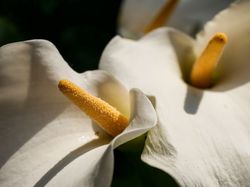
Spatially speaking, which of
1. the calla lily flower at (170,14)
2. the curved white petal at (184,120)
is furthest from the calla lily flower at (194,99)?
the calla lily flower at (170,14)

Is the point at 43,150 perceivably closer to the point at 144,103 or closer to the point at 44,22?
the point at 144,103

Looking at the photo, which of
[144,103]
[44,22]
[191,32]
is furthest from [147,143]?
[44,22]

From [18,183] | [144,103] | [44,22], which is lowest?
[44,22]

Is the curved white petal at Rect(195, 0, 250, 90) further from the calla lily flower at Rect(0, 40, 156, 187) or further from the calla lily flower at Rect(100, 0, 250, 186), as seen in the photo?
the calla lily flower at Rect(0, 40, 156, 187)

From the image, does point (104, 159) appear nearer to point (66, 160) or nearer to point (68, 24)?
point (66, 160)

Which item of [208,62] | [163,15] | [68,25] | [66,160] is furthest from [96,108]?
[68,25]
